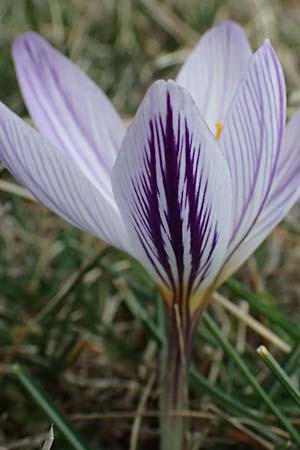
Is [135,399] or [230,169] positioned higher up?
[230,169]

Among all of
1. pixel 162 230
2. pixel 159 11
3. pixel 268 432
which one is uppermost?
pixel 159 11

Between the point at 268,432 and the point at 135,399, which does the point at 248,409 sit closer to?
the point at 268,432

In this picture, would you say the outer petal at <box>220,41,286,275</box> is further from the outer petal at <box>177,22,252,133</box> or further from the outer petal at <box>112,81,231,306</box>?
the outer petal at <box>177,22,252,133</box>

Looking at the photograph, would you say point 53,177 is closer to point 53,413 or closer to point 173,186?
point 173,186

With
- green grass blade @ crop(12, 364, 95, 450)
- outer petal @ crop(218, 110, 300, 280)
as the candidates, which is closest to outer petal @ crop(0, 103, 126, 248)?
outer petal @ crop(218, 110, 300, 280)

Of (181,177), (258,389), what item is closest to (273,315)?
(258,389)

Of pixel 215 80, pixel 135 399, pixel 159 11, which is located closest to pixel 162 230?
pixel 215 80
